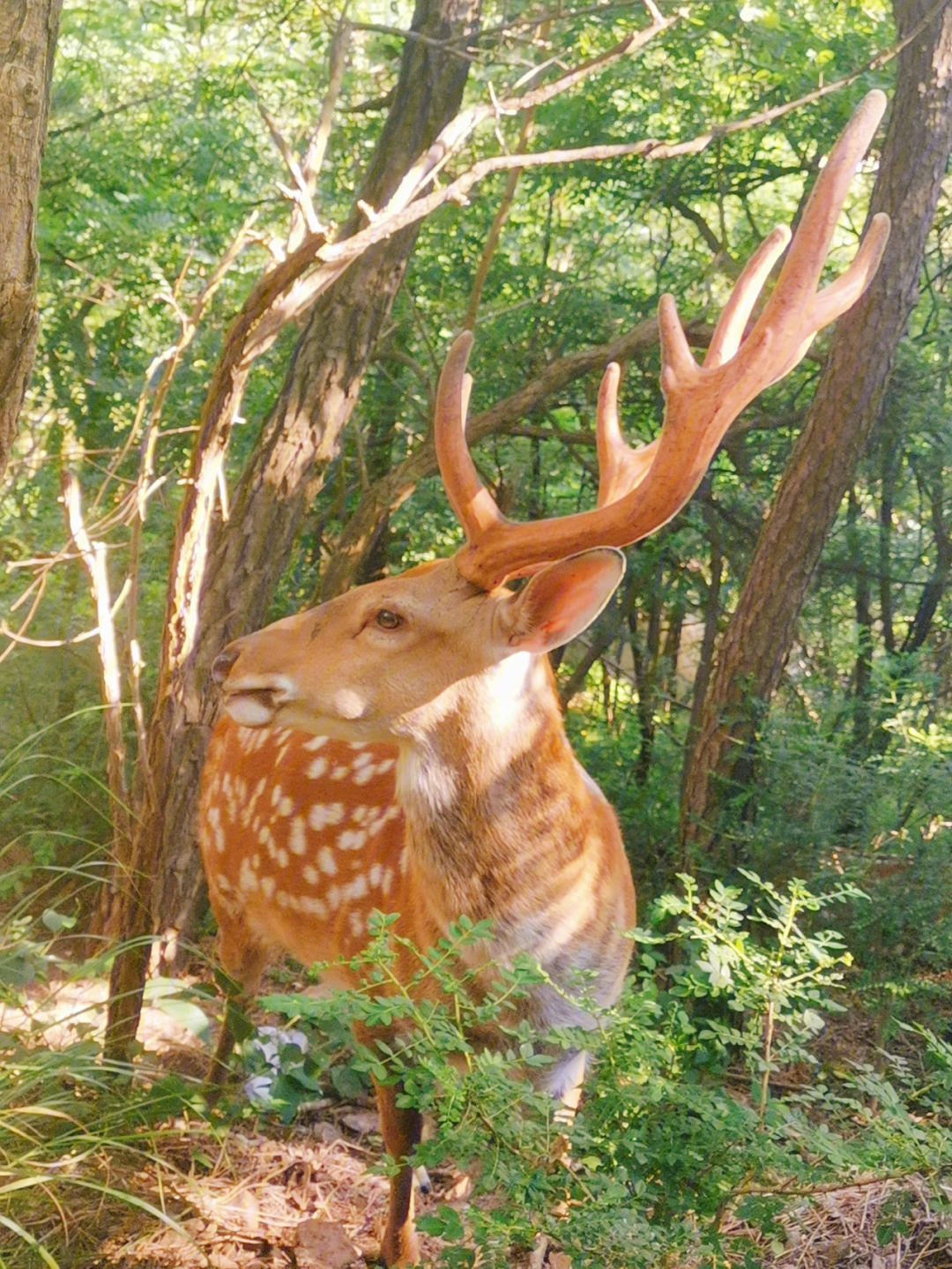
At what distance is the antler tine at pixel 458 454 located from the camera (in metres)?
2.89

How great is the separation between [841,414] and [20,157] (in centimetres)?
298

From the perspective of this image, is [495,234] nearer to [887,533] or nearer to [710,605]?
[710,605]

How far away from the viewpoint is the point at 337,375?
4.64 metres

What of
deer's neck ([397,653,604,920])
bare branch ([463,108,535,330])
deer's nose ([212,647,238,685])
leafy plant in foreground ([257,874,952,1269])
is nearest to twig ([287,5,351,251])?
deer's nose ([212,647,238,685])

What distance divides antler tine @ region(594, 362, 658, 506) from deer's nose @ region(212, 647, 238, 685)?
0.97m

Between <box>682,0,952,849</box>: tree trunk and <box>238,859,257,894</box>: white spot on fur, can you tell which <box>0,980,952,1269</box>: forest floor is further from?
<box>682,0,952,849</box>: tree trunk

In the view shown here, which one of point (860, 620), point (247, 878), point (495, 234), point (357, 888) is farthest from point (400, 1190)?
point (495, 234)

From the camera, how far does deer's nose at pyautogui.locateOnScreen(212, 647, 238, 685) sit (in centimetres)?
291

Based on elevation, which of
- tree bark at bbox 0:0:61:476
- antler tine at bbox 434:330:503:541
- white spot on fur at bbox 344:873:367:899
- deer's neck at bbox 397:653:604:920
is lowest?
white spot on fur at bbox 344:873:367:899

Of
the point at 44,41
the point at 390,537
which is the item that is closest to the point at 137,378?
the point at 390,537

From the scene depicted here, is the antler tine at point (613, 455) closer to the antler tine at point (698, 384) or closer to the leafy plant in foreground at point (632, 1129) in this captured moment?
the antler tine at point (698, 384)

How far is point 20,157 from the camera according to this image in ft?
7.51

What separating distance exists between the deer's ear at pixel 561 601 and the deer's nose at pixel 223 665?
62cm

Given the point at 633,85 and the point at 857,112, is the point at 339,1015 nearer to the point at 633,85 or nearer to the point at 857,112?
the point at 857,112
